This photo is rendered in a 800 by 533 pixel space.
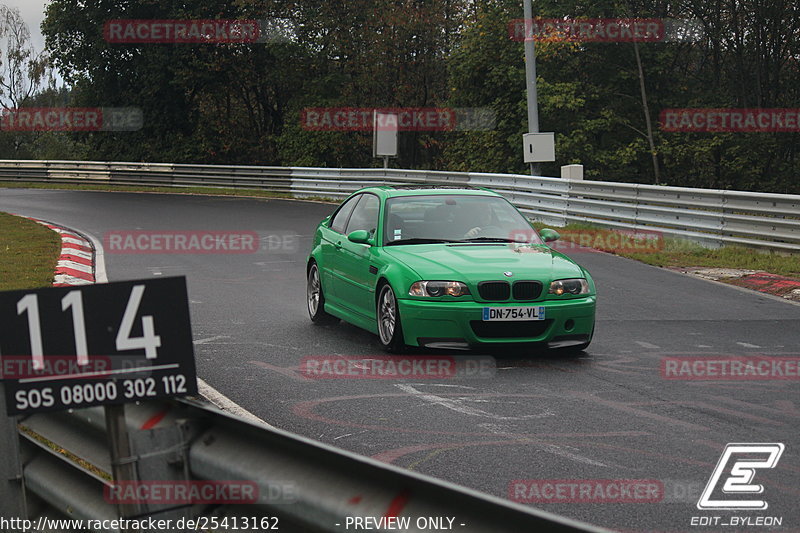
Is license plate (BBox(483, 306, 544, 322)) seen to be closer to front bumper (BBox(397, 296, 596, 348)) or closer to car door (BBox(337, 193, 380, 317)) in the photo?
front bumper (BBox(397, 296, 596, 348))

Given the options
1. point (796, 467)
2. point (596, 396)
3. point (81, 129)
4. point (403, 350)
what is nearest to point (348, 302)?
point (403, 350)

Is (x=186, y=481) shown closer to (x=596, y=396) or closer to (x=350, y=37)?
(x=596, y=396)

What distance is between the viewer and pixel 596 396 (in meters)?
7.96

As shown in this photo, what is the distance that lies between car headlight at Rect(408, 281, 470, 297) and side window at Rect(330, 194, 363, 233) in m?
2.28

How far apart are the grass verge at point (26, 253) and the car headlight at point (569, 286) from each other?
490cm

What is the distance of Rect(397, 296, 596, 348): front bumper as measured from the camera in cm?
926

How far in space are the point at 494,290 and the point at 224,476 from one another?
603 cm

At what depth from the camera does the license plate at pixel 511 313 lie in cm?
926
